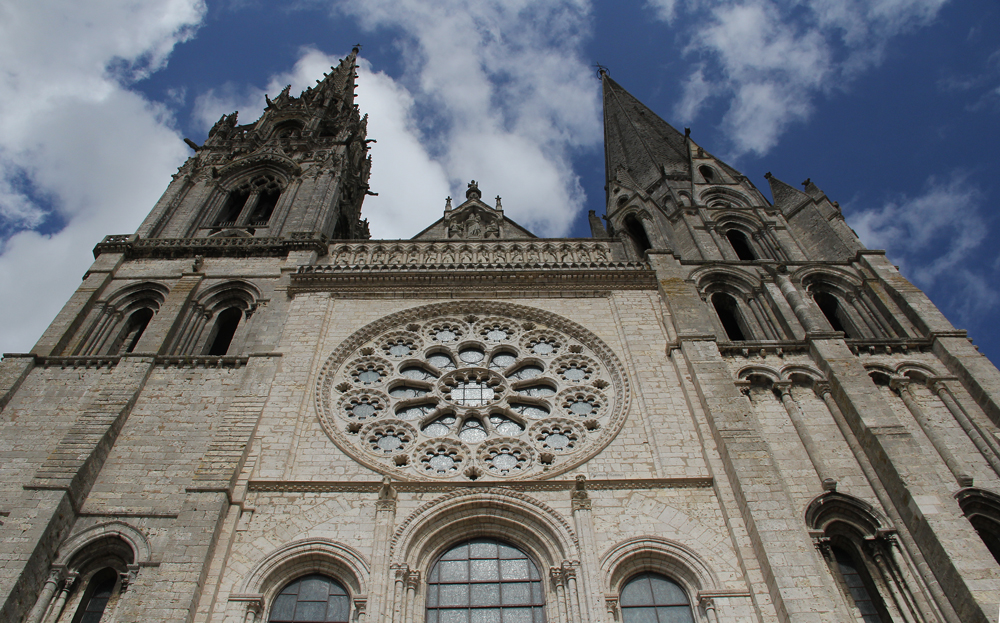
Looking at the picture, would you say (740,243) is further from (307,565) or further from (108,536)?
(108,536)

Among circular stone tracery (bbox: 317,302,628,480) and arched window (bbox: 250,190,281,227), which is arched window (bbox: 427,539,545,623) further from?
arched window (bbox: 250,190,281,227)

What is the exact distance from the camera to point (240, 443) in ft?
34.8

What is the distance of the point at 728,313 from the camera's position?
51.8ft

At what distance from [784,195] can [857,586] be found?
12.4 m

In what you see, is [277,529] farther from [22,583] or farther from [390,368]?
[390,368]

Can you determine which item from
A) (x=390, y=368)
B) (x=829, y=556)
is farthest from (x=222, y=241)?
(x=829, y=556)

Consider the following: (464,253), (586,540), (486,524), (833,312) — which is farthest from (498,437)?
(833,312)

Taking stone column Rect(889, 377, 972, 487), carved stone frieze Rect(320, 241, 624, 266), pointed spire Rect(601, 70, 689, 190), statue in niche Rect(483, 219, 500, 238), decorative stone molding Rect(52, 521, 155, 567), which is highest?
pointed spire Rect(601, 70, 689, 190)

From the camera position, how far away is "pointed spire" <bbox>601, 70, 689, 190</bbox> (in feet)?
72.5

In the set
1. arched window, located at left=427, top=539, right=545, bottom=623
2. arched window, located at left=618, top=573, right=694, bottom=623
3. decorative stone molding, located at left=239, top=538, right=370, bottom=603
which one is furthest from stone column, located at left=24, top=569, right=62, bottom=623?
arched window, located at left=618, top=573, right=694, bottom=623

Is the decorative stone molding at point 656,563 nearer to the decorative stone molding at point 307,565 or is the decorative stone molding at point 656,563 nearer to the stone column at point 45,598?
the decorative stone molding at point 307,565

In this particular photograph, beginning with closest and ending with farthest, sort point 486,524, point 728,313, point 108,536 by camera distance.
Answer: point 108,536
point 486,524
point 728,313

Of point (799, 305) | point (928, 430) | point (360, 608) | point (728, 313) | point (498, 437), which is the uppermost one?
point (728, 313)

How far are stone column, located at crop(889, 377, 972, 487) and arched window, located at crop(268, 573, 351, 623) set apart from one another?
8238 mm
